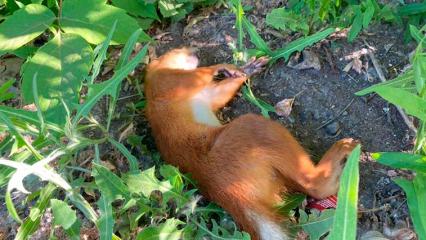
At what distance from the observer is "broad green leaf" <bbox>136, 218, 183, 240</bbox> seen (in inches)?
109

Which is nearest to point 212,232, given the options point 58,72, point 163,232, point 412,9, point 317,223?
point 163,232

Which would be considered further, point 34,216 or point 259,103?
point 259,103

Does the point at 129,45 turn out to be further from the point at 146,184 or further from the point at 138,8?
the point at 146,184

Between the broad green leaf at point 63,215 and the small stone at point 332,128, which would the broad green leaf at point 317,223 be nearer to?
the small stone at point 332,128

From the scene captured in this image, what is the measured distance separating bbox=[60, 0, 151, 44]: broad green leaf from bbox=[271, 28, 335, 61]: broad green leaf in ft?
2.62

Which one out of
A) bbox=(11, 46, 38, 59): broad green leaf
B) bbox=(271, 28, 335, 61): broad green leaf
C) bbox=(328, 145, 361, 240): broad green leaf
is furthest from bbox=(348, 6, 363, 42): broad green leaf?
bbox=(11, 46, 38, 59): broad green leaf

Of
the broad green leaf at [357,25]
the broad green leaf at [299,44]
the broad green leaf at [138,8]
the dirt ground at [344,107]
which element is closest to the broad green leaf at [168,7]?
the broad green leaf at [138,8]

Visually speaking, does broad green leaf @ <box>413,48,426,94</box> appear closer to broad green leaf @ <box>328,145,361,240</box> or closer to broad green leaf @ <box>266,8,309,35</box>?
broad green leaf @ <box>328,145,361,240</box>

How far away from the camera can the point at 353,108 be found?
10.00 ft

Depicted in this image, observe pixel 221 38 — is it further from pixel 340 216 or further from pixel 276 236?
pixel 340 216

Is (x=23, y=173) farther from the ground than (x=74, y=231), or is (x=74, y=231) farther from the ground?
(x=23, y=173)

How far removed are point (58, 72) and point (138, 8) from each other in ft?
2.40

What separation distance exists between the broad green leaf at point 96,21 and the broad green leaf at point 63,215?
102 centimetres

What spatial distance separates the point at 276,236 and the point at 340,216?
109cm
